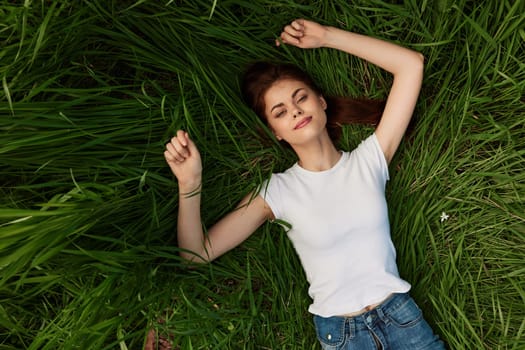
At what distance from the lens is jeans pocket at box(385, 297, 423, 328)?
2.04 m

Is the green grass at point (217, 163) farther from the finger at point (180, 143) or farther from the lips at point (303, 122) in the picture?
the lips at point (303, 122)

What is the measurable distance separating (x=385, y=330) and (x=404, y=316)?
0.35ft

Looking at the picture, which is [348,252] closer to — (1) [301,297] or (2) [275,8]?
(1) [301,297]

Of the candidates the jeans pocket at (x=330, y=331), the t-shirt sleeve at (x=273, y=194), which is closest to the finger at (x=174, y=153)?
the t-shirt sleeve at (x=273, y=194)

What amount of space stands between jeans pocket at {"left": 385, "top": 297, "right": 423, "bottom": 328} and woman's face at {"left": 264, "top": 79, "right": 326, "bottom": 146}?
85cm

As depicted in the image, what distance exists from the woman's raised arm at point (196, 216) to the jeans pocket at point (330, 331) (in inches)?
21.0

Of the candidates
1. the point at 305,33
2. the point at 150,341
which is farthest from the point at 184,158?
the point at 150,341

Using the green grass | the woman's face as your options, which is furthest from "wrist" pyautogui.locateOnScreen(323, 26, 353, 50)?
the woman's face

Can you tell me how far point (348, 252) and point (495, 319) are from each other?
873mm

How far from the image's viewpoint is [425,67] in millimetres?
2266

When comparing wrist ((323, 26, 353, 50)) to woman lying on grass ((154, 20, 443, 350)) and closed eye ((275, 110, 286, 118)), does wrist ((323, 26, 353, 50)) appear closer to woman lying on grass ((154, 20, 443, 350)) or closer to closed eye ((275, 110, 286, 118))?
woman lying on grass ((154, 20, 443, 350))

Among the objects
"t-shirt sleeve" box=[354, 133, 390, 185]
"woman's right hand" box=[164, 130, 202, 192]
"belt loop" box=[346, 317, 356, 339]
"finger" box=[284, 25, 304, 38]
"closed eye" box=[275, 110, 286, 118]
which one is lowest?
"belt loop" box=[346, 317, 356, 339]

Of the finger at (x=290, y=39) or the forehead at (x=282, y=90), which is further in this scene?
the finger at (x=290, y=39)

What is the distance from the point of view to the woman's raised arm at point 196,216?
195cm
